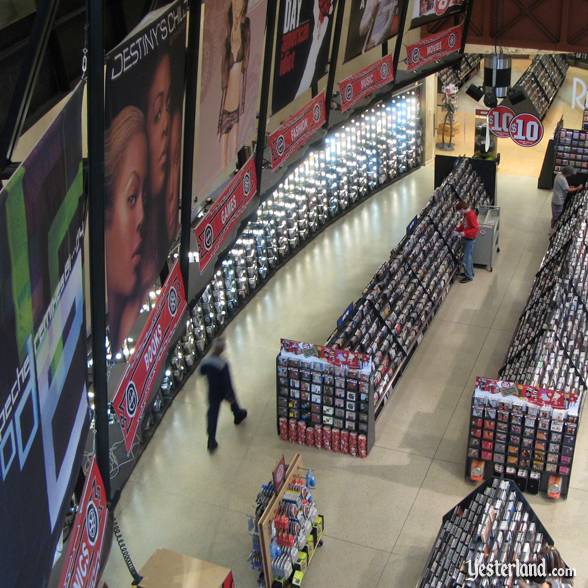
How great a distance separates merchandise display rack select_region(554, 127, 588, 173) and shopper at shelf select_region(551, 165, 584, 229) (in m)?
1.52

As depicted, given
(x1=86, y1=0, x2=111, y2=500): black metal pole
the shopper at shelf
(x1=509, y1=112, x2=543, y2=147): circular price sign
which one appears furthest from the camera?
the shopper at shelf

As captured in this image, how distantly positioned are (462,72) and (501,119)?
36.6ft

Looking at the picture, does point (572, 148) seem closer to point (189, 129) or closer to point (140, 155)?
point (189, 129)

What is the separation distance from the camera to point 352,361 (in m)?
10.7

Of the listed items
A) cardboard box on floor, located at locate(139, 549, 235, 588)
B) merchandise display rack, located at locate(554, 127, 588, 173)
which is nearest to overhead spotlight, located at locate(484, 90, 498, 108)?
merchandise display rack, located at locate(554, 127, 588, 173)

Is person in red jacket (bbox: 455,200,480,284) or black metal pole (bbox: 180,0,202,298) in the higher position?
black metal pole (bbox: 180,0,202,298)

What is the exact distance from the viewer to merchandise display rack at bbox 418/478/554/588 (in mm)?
7910

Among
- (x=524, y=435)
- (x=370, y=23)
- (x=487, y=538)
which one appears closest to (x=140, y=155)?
(x=487, y=538)

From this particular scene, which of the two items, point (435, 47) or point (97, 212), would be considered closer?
point (97, 212)

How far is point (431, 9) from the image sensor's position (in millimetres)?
15617

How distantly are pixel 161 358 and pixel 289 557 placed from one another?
297 centimetres

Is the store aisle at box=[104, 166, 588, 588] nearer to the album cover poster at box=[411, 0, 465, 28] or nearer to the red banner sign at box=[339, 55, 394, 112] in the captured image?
the red banner sign at box=[339, 55, 394, 112]

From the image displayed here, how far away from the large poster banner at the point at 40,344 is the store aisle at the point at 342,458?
202 inches

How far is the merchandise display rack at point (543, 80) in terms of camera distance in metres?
23.2
